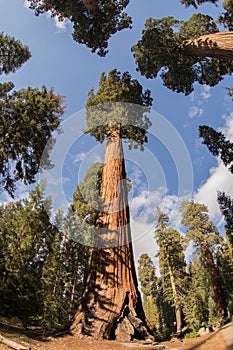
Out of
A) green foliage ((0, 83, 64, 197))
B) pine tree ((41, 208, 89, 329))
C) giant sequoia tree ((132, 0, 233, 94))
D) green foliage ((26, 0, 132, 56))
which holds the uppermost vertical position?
green foliage ((26, 0, 132, 56))

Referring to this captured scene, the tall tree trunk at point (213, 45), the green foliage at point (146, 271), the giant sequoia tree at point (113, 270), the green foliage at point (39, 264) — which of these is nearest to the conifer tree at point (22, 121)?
the giant sequoia tree at point (113, 270)

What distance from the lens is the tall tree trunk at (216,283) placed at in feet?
61.4

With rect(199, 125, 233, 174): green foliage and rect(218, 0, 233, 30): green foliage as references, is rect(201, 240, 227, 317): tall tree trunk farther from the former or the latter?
rect(218, 0, 233, 30): green foliage

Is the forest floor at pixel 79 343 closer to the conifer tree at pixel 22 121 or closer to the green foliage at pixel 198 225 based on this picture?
the conifer tree at pixel 22 121

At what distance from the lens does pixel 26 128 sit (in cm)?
933

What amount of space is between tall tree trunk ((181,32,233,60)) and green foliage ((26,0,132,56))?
3.48 meters

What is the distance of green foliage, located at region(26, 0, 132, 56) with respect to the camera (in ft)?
36.9

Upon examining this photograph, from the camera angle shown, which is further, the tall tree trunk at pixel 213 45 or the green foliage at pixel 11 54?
the green foliage at pixel 11 54

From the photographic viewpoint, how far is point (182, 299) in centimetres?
2495

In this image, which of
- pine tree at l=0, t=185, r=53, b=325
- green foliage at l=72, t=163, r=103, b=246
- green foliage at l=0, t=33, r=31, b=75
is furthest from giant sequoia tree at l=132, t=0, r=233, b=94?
pine tree at l=0, t=185, r=53, b=325

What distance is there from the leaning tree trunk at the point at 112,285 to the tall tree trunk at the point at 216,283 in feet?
47.1

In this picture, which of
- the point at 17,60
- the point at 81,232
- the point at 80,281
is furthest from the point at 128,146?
the point at 80,281

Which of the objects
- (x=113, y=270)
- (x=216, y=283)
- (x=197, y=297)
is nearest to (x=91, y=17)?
(x=113, y=270)

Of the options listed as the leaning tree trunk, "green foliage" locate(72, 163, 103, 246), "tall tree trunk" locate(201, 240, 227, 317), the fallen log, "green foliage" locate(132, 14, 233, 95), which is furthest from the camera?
"tall tree trunk" locate(201, 240, 227, 317)
